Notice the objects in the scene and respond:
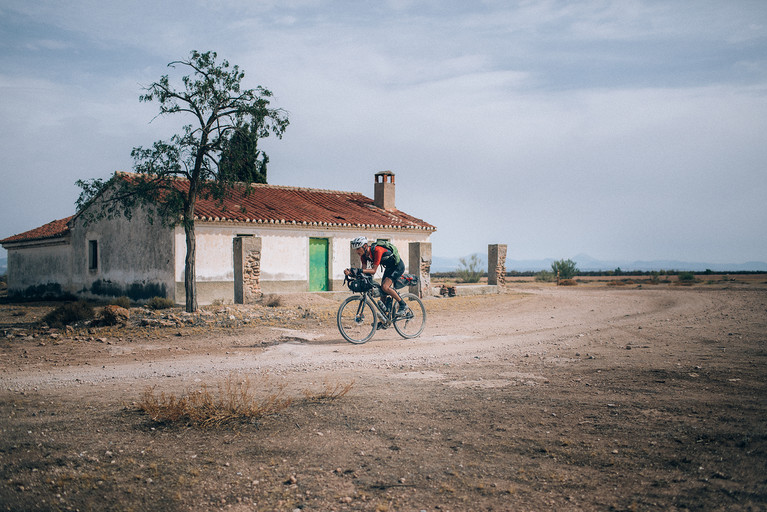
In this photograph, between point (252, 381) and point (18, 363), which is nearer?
point (252, 381)

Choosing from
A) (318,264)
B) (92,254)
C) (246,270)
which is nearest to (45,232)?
(92,254)

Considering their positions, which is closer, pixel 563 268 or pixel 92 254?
pixel 92 254

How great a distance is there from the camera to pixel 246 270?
58.4ft

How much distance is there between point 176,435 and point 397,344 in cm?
582

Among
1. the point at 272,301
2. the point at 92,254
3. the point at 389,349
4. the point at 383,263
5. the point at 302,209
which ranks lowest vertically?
the point at 389,349

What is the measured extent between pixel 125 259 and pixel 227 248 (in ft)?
15.1

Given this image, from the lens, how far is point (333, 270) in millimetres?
24719

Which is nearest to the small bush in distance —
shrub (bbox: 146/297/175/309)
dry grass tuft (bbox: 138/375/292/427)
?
shrub (bbox: 146/297/175/309)

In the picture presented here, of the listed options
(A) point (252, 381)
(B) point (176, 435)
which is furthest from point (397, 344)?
(B) point (176, 435)

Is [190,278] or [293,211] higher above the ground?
[293,211]

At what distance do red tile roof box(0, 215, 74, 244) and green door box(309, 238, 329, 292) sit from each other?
38.5 ft

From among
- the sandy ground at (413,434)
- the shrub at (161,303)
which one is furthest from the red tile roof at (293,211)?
the sandy ground at (413,434)

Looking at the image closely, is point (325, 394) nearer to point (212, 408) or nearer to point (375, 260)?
point (212, 408)

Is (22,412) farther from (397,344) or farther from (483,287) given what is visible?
(483,287)
